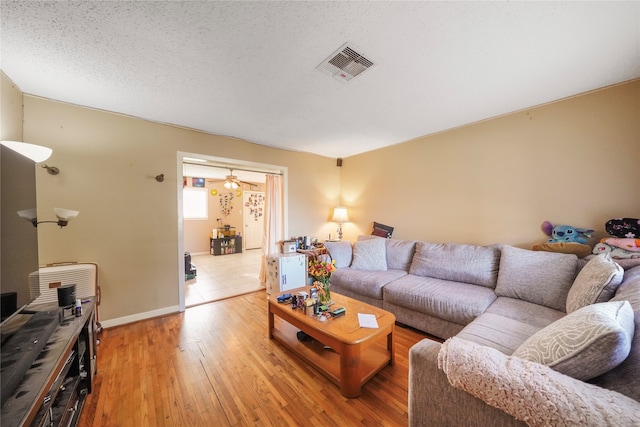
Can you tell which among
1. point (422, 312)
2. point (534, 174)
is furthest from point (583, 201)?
point (422, 312)

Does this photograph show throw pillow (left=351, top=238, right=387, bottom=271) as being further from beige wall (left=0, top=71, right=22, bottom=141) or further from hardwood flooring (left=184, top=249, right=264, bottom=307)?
beige wall (left=0, top=71, right=22, bottom=141)

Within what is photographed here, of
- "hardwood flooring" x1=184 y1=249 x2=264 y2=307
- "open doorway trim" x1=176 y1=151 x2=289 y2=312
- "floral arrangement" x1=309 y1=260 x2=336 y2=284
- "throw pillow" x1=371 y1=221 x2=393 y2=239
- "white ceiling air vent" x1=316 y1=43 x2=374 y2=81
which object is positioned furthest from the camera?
"throw pillow" x1=371 y1=221 x2=393 y2=239

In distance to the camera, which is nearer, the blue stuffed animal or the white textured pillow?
the white textured pillow

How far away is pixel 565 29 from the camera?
1334mm

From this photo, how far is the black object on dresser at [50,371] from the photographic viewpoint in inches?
31.5

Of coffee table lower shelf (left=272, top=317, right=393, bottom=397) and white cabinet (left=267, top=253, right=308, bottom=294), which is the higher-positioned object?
A: white cabinet (left=267, top=253, right=308, bottom=294)

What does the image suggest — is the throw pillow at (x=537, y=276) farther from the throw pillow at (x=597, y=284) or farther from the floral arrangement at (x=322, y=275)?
the floral arrangement at (x=322, y=275)

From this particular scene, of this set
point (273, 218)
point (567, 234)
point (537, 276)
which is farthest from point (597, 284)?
point (273, 218)

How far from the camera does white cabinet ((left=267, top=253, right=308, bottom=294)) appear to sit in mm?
3215

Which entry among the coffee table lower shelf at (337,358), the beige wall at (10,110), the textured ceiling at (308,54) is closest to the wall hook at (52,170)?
the beige wall at (10,110)

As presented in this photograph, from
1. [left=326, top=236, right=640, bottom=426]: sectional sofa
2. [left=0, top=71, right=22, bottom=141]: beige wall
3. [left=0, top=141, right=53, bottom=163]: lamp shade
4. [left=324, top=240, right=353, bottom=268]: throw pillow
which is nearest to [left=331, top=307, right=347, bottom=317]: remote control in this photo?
[left=326, top=236, right=640, bottom=426]: sectional sofa

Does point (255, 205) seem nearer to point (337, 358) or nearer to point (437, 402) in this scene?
point (337, 358)

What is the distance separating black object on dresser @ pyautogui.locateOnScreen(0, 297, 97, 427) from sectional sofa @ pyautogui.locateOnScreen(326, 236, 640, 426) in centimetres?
152

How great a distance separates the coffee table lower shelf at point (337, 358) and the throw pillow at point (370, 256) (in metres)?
1.01
